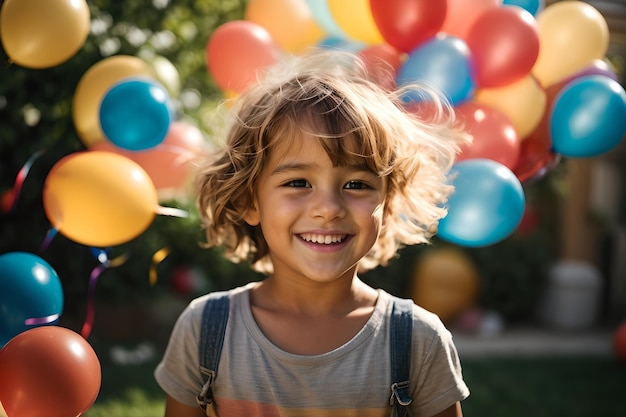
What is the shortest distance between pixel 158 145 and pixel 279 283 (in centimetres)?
118

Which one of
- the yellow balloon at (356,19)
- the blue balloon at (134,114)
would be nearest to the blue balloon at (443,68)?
the yellow balloon at (356,19)

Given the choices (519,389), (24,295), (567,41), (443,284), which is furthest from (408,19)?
(443,284)

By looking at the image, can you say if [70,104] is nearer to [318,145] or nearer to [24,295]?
[24,295]

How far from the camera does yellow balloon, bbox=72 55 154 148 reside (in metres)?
3.02

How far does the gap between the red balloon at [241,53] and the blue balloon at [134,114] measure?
30cm

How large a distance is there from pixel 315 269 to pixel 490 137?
102 centimetres

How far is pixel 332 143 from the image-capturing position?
1854 millimetres

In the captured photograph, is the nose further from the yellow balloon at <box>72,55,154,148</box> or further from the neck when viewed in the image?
the yellow balloon at <box>72,55,154,148</box>

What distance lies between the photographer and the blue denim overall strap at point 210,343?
1.91 meters

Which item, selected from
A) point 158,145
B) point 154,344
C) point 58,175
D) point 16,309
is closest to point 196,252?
point 154,344

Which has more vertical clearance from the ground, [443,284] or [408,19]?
[408,19]

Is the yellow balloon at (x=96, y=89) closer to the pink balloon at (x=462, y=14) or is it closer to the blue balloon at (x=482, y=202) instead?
the pink balloon at (x=462, y=14)

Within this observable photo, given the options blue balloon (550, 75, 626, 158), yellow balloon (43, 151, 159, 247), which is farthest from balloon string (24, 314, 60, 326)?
blue balloon (550, 75, 626, 158)

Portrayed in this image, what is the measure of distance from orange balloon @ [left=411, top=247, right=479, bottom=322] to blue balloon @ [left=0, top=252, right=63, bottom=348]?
4.24m
